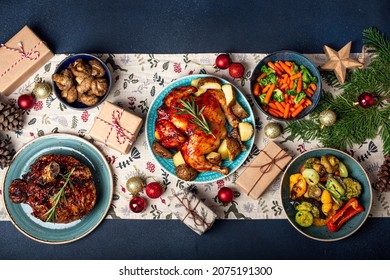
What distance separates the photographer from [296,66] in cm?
199

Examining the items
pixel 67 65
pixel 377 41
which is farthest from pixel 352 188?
pixel 67 65

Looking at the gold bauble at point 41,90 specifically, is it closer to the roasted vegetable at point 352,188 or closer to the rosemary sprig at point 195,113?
the rosemary sprig at point 195,113

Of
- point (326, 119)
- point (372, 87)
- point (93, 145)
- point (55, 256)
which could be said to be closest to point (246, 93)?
point (326, 119)

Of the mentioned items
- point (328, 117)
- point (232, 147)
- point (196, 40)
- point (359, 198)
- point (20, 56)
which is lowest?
point (359, 198)

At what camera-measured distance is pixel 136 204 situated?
6.41 ft

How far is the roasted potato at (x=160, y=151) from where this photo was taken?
1.91m

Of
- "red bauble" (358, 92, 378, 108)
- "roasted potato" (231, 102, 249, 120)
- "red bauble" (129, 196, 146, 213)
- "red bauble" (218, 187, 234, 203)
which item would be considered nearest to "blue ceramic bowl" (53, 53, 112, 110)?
"red bauble" (129, 196, 146, 213)

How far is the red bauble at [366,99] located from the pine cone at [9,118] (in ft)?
5.04

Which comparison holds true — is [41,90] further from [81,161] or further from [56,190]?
[56,190]

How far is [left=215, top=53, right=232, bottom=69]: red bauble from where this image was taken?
2.00 meters

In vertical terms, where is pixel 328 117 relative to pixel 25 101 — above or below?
below

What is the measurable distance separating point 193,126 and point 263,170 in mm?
383

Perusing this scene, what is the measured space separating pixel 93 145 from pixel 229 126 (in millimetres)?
624

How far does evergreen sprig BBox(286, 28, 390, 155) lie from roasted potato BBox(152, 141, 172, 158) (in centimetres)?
57
